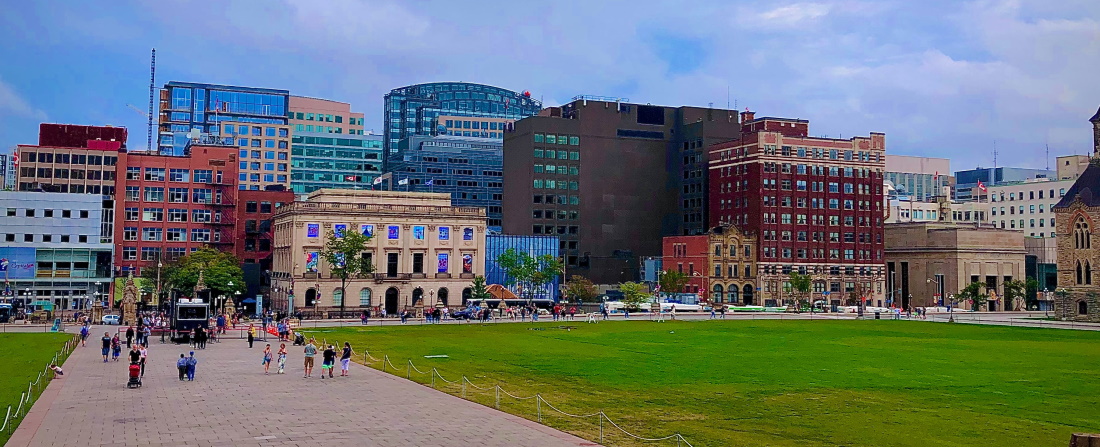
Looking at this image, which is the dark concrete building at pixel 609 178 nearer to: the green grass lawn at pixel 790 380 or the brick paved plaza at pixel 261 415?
the green grass lawn at pixel 790 380

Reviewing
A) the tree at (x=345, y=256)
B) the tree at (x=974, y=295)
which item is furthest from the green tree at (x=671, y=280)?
the tree at (x=345, y=256)

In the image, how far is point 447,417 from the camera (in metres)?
35.0

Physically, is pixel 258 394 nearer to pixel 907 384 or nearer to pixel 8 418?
pixel 8 418

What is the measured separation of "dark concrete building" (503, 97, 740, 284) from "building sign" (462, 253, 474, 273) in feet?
160

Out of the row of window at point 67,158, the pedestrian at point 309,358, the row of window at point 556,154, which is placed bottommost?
the pedestrian at point 309,358

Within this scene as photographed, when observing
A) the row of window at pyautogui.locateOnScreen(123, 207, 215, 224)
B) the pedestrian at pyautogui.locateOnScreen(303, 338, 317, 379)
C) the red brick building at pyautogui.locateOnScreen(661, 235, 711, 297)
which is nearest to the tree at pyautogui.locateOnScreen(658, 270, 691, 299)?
the red brick building at pyautogui.locateOnScreen(661, 235, 711, 297)

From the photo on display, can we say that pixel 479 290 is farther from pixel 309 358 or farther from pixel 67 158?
pixel 309 358

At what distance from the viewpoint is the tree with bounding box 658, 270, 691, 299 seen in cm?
15938

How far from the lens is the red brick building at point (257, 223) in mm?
147625

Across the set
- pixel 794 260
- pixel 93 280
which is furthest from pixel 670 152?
pixel 93 280

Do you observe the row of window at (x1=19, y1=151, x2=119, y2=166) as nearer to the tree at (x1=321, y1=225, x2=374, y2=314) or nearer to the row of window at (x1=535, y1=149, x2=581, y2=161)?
the tree at (x1=321, y1=225, x2=374, y2=314)

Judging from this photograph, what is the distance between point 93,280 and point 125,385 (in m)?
100

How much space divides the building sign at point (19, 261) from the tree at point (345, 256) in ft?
131

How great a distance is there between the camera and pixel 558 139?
18712 centimetres
